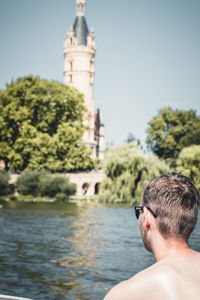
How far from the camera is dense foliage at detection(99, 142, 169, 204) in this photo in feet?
97.3

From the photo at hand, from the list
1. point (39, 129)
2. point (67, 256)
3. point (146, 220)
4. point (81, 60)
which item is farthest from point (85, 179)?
point (146, 220)

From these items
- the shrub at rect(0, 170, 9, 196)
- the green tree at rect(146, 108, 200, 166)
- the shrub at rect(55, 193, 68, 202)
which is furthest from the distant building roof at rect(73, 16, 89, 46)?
the shrub at rect(55, 193, 68, 202)

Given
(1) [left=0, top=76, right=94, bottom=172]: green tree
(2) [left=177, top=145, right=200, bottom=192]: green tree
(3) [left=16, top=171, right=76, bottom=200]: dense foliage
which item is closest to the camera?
(2) [left=177, top=145, right=200, bottom=192]: green tree

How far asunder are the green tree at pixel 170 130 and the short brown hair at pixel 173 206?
52.3 m

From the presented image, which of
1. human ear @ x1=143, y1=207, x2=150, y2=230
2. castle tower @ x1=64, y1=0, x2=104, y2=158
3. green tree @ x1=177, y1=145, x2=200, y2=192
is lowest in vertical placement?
human ear @ x1=143, y1=207, x2=150, y2=230

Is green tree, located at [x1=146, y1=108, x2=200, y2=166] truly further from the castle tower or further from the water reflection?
the water reflection

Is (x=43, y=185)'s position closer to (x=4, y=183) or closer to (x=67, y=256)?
(x=4, y=183)

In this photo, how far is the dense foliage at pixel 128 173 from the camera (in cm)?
2967

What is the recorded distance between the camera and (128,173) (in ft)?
97.5

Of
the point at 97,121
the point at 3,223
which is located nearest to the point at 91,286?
the point at 3,223

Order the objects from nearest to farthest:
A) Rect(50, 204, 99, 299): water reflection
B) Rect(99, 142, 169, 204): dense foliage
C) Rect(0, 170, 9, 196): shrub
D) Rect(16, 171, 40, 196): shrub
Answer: Rect(50, 204, 99, 299): water reflection < Rect(99, 142, 169, 204): dense foliage < Rect(16, 171, 40, 196): shrub < Rect(0, 170, 9, 196): shrub

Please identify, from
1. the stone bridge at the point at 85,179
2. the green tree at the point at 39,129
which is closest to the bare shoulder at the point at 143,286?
the green tree at the point at 39,129

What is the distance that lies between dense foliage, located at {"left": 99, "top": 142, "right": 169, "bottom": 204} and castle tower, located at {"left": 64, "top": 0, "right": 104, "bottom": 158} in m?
38.2

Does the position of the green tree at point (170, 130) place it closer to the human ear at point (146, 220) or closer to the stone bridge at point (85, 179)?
the stone bridge at point (85, 179)
